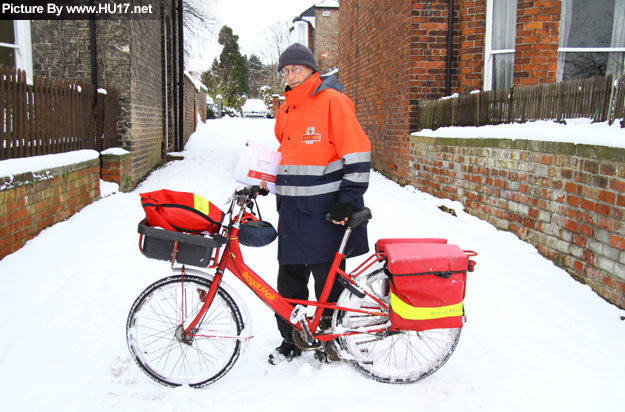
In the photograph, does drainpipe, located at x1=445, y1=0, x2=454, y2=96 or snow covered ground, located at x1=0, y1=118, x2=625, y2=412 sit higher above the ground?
drainpipe, located at x1=445, y1=0, x2=454, y2=96

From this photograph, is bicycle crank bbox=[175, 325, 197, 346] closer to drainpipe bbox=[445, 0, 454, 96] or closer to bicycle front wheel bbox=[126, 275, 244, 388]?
bicycle front wheel bbox=[126, 275, 244, 388]

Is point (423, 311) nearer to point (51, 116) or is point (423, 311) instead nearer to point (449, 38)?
point (51, 116)

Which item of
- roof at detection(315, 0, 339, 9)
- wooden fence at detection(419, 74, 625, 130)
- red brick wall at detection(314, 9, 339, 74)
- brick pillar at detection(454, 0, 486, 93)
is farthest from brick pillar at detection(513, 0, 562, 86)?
roof at detection(315, 0, 339, 9)

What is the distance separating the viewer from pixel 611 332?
321 centimetres

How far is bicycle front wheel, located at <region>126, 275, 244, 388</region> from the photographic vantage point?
2512 mm

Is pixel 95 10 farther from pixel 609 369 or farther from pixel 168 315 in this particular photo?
pixel 609 369

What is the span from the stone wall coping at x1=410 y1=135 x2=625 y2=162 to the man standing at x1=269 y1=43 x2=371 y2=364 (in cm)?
217

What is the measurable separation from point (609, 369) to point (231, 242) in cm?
236

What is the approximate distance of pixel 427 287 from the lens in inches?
94.3

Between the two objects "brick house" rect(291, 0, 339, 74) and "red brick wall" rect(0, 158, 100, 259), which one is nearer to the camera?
"red brick wall" rect(0, 158, 100, 259)

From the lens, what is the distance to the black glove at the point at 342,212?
2434mm

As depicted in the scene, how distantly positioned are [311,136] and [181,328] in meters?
1.29

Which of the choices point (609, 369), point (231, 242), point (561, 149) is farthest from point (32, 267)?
point (561, 149)

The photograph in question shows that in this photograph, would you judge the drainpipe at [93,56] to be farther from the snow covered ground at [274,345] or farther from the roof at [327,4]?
the roof at [327,4]
